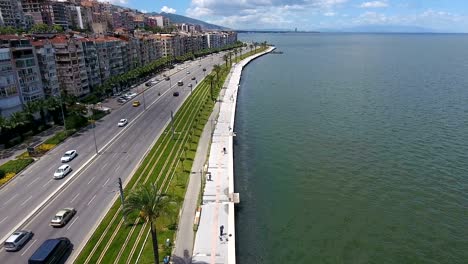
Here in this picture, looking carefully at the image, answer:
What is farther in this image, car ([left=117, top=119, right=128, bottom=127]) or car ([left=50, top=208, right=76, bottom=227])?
car ([left=117, top=119, right=128, bottom=127])

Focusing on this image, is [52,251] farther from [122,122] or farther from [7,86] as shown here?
[7,86]

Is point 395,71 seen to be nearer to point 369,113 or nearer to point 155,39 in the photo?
point 369,113

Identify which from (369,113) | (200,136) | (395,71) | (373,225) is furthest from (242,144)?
(395,71)

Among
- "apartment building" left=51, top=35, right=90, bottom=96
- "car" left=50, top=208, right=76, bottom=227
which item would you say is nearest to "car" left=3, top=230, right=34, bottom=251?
"car" left=50, top=208, right=76, bottom=227

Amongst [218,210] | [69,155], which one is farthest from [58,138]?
[218,210]

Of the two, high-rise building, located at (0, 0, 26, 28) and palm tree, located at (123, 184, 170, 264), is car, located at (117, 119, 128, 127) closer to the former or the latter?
palm tree, located at (123, 184, 170, 264)

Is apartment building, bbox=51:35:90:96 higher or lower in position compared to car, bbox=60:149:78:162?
higher
